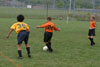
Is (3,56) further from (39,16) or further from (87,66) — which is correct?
(39,16)

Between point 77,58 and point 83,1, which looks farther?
point 83,1

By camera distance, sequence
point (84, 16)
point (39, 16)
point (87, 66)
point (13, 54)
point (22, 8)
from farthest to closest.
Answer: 1. point (22, 8)
2. point (39, 16)
3. point (84, 16)
4. point (13, 54)
5. point (87, 66)

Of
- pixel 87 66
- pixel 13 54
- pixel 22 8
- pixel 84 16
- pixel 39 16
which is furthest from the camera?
pixel 22 8

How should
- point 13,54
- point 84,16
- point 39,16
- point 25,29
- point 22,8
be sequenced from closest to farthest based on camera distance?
point 25,29 → point 13,54 → point 84,16 → point 39,16 → point 22,8

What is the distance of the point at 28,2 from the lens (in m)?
58.6

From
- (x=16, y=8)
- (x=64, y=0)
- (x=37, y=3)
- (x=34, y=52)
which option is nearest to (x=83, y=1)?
(x=64, y=0)

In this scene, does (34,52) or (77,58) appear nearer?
(77,58)

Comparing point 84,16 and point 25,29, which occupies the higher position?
point 25,29

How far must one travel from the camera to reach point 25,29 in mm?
9500

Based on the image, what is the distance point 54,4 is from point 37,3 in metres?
4.17

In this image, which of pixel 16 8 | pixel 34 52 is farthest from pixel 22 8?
pixel 34 52

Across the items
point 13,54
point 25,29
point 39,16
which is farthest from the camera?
point 39,16

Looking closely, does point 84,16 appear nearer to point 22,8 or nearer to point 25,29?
→ point 22,8

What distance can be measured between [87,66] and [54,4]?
165 feet
